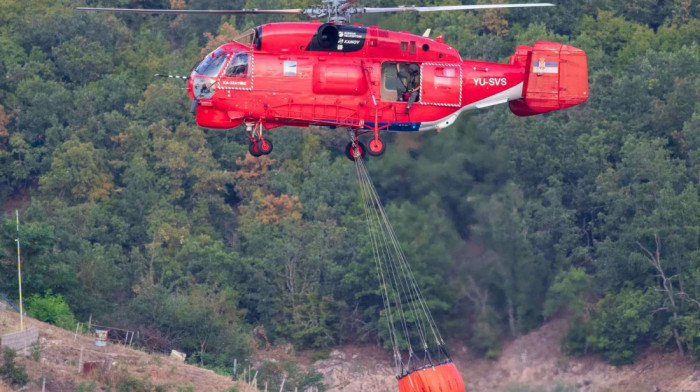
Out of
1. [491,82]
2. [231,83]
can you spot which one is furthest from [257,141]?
[491,82]

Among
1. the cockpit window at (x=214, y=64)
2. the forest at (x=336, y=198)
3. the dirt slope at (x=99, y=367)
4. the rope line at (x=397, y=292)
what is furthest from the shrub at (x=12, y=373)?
the rope line at (x=397, y=292)

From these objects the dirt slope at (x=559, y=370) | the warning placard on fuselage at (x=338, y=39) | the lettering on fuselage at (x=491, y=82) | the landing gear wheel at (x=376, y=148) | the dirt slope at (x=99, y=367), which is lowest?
the dirt slope at (x=559, y=370)

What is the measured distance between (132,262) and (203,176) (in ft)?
18.8

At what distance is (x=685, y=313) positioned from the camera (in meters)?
64.5

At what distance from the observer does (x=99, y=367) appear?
5241 centimetres

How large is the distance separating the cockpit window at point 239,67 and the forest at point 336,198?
20.0 metres

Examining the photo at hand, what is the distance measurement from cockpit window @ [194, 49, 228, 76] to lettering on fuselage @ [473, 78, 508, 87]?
5671 mm

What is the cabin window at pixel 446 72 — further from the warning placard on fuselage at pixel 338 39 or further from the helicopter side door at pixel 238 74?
the helicopter side door at pixel 238 74

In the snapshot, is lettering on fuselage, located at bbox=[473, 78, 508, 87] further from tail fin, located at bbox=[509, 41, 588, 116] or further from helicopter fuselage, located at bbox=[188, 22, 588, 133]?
tail fin, located at bbox=[509, 41, 588, 116]

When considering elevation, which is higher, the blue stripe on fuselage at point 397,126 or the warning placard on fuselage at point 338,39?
the warning placard on fuselage at point 338,39

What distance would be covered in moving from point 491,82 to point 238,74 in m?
5.72

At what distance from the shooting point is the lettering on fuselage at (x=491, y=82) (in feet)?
144

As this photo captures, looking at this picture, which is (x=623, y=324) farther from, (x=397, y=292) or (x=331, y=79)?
(x=331, y=79)

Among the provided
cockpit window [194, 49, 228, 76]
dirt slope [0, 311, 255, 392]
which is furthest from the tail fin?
dirt slope [0, 311, 255, 392]
